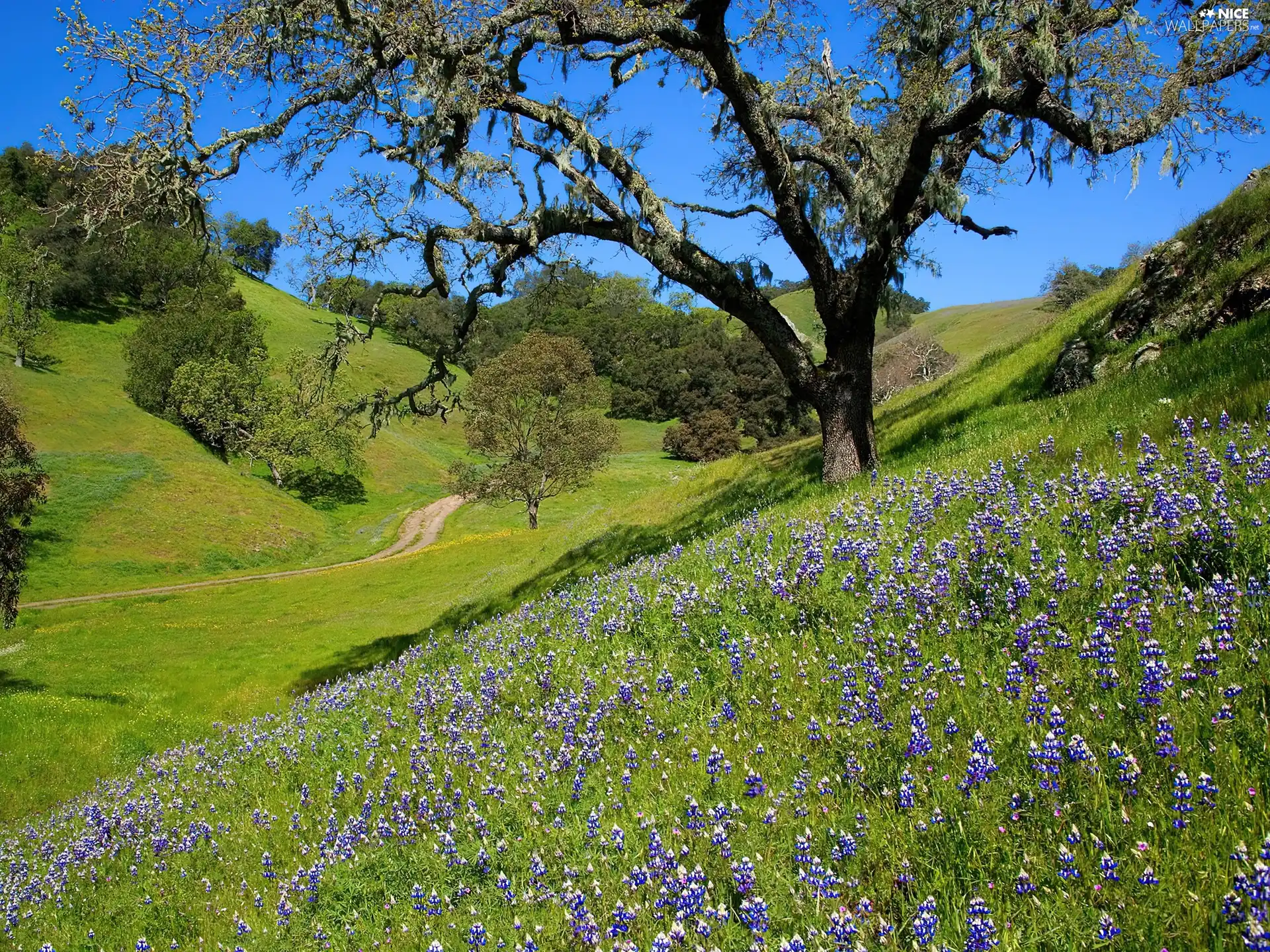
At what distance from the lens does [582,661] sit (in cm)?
812

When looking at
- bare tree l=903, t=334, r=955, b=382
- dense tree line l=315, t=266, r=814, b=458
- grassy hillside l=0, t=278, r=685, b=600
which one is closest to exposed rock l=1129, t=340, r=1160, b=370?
grassy hillside l=0, t=278, r=685, b=600

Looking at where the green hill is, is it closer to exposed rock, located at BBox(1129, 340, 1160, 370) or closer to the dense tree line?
exposed rock, located at BBox(1129, 340, 1160, 370)

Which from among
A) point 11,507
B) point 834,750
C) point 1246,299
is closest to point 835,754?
point 834,750

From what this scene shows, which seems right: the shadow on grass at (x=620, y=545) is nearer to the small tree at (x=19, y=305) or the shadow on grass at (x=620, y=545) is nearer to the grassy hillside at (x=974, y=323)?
the small tree at (x=19, y=305)

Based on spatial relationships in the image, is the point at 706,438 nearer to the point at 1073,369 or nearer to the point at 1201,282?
the point at 1073,369

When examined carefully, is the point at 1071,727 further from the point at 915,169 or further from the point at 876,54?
the point at 876,54

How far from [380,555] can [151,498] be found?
65.3 feet

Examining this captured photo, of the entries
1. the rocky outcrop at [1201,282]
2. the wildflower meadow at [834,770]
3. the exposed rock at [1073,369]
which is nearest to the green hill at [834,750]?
the wildflower meadow at [834,770]

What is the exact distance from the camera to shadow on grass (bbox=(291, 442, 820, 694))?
659 inches

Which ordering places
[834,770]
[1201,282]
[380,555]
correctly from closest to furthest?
[834,770], [1201,282], [380,555]

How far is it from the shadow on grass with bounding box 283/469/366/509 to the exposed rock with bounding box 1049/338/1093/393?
79.5 m

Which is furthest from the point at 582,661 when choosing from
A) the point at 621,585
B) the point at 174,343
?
the point at 174,343

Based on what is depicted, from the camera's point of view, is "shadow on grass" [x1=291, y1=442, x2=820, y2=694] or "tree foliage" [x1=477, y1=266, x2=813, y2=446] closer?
"shadow on grass" [x1=291, y1=442, x2=820, y2=694]

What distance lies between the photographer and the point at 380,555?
60344 millimetres
